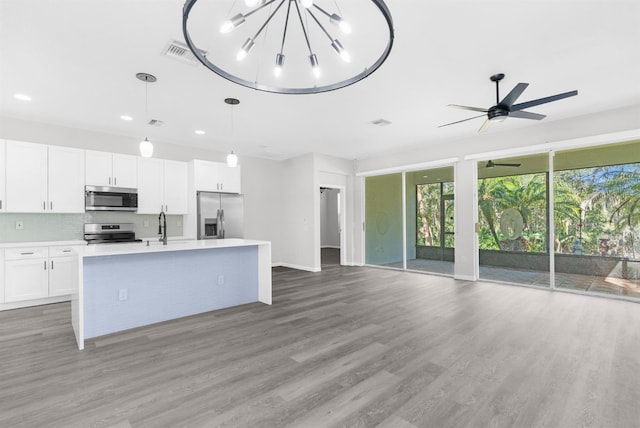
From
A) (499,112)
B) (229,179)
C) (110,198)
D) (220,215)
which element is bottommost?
(220,215)

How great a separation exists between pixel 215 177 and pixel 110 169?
1787 mm

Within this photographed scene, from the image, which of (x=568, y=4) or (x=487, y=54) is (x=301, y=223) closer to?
(x=487, y=54)

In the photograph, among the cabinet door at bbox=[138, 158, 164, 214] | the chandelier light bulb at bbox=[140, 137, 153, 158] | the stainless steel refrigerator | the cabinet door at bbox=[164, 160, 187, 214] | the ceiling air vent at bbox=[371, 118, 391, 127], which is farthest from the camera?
the stainless steel refrigerator

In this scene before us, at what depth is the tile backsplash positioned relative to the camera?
15.5 feet

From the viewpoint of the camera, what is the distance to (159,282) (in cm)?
368

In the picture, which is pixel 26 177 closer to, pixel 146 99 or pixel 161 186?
pixel 161 186

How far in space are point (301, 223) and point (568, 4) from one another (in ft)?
19.8

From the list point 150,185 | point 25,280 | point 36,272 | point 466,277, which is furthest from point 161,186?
point 466,277

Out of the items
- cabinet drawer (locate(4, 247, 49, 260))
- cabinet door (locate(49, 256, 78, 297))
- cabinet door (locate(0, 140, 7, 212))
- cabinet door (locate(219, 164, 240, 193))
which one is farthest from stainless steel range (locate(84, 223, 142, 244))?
cabinet door (locate(219, 164, 240, 193))

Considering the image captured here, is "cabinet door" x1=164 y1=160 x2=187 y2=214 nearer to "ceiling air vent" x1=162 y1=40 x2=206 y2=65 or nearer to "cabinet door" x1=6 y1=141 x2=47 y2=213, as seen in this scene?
"cabinet door" x1=6 y1=141 x2=47 y2=213

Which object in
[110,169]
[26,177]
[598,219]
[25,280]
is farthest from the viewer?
[110,169]

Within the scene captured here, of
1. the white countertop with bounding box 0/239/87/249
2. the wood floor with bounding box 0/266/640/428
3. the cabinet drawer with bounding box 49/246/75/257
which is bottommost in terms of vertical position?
the wood floor with bounding box 0/266/640/428

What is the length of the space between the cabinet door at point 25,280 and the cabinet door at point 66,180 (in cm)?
87

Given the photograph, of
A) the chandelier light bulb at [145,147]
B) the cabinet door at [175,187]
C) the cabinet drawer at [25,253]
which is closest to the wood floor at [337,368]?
the cabinet drawer at [25,253]
